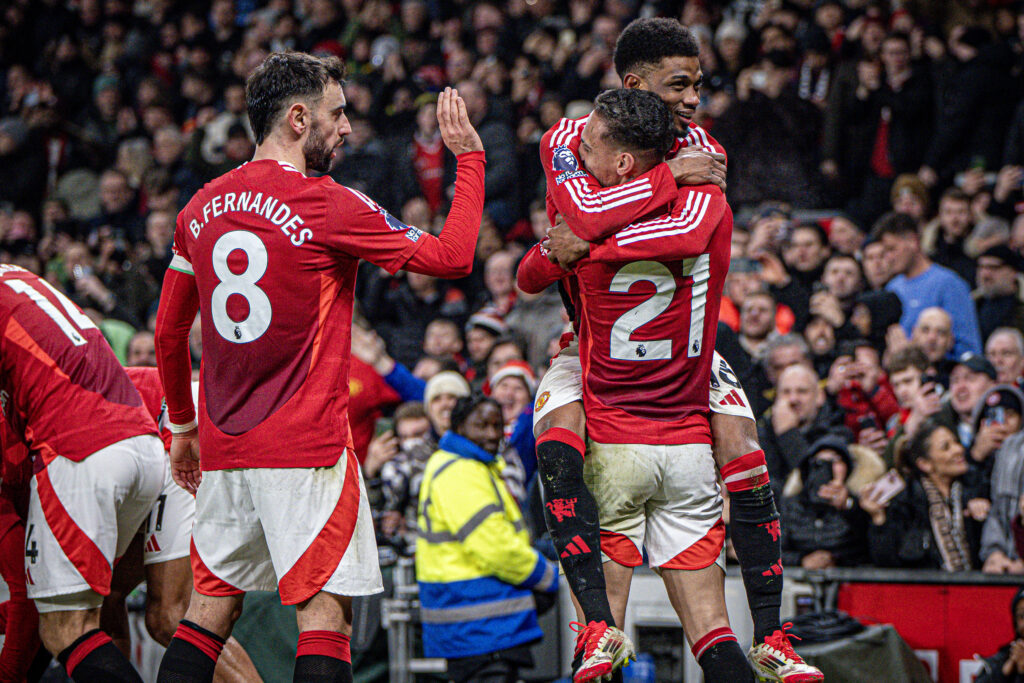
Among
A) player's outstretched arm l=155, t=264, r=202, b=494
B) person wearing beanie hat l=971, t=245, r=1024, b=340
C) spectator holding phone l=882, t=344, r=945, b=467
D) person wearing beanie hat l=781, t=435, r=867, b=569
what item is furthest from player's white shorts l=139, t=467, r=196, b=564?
person wearing beanie hat l=971, t=245, r=1024, b=340

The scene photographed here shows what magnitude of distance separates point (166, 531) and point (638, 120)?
2.73 m

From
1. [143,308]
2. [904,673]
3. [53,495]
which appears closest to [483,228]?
[143,308]

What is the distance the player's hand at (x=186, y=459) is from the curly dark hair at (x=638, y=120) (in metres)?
1.96

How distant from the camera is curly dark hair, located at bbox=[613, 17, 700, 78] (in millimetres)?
4473

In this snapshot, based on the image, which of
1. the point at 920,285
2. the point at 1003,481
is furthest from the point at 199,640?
the point at 920,285

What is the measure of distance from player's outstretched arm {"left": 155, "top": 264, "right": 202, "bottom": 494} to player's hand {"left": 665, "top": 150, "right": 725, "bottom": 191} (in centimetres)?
181

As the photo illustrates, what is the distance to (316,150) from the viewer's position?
13.5ft

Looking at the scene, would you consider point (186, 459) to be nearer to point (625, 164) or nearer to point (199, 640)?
point (199, 640)

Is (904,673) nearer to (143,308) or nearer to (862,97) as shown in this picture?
(862,97)

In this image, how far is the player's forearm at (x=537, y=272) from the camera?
4383 millimetres

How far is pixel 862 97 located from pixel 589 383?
771 centimetres

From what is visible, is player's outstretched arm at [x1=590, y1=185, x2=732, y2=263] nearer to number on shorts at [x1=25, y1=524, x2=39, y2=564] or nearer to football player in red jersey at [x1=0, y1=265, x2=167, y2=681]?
football player in red jersey at [x1=0, y1=265, x2=167, y2=681]

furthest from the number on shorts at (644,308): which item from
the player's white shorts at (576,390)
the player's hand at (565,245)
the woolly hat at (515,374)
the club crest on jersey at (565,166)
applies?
the woolly hat at (515,374)

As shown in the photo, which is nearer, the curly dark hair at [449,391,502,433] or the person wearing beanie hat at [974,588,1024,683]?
the person wearing beanie hat at [974,588,1024,683]
